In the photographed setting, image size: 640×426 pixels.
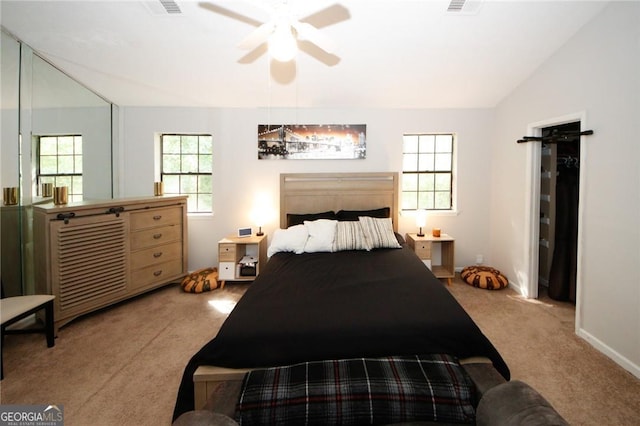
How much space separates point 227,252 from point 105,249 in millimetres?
1230

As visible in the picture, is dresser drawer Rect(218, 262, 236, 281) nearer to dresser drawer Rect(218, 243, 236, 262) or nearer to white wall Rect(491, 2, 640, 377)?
dresser drawer Rect(218, 243, 236, 262)

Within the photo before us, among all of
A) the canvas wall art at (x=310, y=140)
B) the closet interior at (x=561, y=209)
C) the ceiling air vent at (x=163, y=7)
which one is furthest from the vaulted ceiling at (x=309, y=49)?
the closet interior at (x=561, y=209)

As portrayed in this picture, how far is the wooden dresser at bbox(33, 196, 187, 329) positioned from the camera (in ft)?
8.54

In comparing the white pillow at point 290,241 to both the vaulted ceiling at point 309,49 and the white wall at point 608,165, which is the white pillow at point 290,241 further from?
the white wall at point 608,165

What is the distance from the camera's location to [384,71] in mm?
3297

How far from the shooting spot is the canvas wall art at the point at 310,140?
13.3 ft

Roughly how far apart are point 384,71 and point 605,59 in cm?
187

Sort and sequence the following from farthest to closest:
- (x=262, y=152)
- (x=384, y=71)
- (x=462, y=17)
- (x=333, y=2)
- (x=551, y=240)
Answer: (x=262, y=152), (x=551, y=240), (x=384, y=71), (x=462, y=17), (x=333, y=2)

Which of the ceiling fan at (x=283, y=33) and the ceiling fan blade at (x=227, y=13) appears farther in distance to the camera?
the ceiling fan blade at (x=227, y=13)

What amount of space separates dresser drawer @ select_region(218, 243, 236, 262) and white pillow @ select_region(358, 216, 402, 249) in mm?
1623

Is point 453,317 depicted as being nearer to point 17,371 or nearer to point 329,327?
point 329,327

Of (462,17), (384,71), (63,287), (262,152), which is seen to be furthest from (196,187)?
(462,17)

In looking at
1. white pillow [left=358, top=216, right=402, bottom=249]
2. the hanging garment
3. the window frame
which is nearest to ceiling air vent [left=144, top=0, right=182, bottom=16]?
white pillow [left=358, top=216, right=402, bottom=249]

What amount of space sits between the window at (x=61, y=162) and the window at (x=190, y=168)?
95 cm
